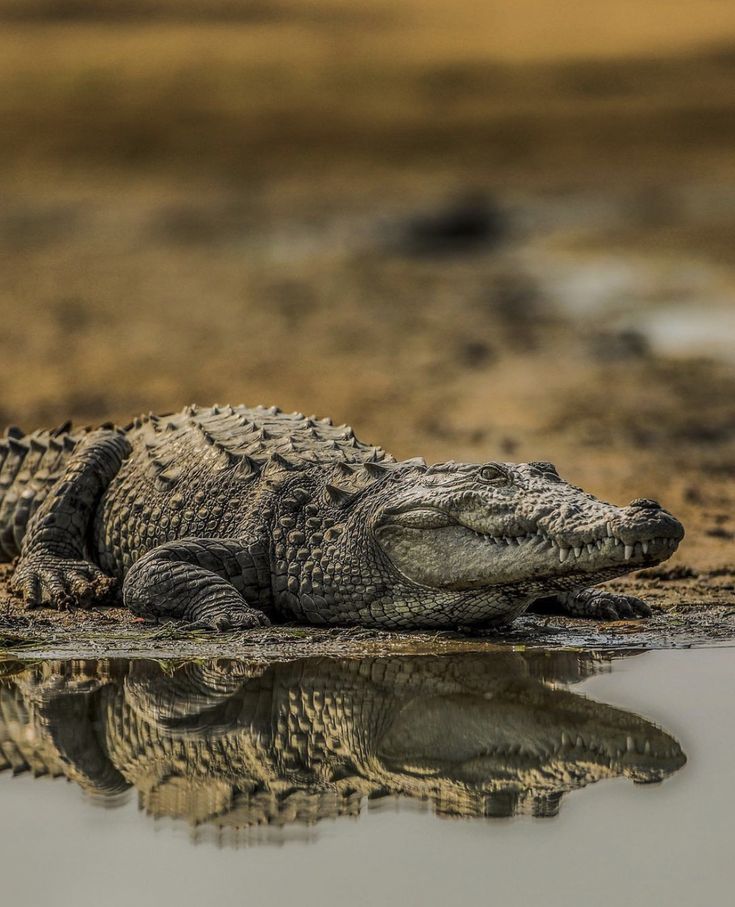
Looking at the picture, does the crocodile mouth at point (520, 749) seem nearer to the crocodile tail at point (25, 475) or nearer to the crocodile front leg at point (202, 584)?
the crocodile front leg at point (202, 584)

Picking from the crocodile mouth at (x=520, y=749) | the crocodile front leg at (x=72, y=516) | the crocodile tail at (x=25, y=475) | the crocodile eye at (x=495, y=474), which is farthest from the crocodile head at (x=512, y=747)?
the crocodile tail at (x=25, y=475)

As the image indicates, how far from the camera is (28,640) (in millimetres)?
6785

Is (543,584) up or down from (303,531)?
down

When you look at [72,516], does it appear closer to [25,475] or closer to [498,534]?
[25,475]

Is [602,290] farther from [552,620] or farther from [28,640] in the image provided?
[28,640]

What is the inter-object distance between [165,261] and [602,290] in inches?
262

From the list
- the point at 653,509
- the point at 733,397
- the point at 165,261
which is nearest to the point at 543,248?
the point at 165,261

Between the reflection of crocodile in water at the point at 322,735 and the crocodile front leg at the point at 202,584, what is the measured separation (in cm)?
76

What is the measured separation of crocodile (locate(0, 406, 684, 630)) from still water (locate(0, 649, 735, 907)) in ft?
1.70


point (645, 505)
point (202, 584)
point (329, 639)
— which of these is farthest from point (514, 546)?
point (202, 584)

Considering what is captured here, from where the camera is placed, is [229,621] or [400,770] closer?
[400,770]

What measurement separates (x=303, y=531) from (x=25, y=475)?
2.41 meters

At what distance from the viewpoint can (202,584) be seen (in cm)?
722

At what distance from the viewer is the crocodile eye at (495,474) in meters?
6.84
